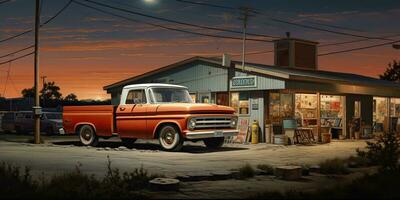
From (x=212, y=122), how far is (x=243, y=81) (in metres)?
6.15

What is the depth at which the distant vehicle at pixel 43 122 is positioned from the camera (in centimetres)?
3234

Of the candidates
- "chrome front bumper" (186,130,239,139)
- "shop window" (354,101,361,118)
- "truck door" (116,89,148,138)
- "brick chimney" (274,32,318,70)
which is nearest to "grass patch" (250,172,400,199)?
"chrome front bumper" (186,130,239,139)

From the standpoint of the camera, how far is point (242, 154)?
59.7 feet

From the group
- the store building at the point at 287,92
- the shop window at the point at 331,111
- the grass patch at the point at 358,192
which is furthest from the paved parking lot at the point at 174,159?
the shop window at the point at 331,111

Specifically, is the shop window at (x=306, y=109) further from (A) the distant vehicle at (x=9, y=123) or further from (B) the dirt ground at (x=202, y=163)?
(A) the distant vehicle at (x=9, y=123)

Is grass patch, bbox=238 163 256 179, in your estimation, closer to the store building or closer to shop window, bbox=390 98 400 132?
the store building

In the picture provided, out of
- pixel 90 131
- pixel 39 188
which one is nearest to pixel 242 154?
pixel 90 131

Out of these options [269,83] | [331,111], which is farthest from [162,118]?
[331,111]

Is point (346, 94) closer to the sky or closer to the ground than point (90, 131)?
closer to the sky

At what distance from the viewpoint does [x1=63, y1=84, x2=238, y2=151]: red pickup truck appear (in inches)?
725

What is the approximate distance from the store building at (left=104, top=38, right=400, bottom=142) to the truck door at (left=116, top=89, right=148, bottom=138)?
5.97m

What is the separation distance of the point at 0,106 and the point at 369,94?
198 feet

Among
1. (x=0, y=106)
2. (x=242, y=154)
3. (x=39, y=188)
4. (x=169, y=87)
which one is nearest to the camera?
(x=39, y=188)

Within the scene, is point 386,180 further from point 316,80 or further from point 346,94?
point 346,94
